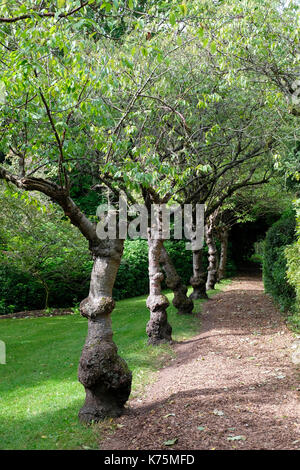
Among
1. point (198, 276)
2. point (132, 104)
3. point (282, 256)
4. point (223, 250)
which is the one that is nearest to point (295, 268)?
point (282, 256)

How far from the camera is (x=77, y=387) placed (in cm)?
720

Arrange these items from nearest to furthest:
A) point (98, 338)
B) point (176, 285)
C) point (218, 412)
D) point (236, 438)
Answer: point (236, 438) → point (218, 412) → point (98, 338) → point (176, 285)

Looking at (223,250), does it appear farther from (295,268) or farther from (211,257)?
(295,268)

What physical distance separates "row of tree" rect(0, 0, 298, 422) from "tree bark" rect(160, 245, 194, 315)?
0.05 m

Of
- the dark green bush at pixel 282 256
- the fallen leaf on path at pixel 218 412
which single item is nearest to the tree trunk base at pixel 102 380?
the fallen leaf on path at pixel 218 412

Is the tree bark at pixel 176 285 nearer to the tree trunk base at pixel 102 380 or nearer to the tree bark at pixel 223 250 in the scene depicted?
the tree trunk base at pixel 102 380

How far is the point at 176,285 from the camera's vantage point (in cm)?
1259

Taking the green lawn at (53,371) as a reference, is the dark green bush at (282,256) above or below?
above

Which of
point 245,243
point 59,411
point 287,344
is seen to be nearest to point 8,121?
point 59,411

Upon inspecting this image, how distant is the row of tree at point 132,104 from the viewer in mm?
5168

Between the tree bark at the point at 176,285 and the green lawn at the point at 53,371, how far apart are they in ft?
1.22

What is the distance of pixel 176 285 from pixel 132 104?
24.2ft
